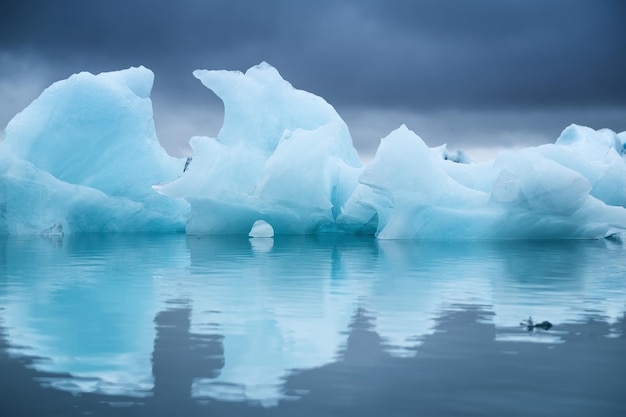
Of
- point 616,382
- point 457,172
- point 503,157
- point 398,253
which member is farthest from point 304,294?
point 457,172

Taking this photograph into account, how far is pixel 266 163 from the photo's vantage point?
21.0 meters

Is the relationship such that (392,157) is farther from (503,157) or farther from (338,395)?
(338,395)

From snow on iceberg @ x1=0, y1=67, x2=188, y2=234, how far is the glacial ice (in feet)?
0.11

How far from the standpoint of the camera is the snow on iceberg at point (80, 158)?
24.0 meters

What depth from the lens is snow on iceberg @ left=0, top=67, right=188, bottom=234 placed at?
78.9 ft

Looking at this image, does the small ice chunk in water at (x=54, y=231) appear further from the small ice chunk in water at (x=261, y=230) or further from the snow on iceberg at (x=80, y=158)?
the small ice chunk in water at (x=261, y=230)

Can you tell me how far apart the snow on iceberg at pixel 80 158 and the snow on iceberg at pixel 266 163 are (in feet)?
10.9

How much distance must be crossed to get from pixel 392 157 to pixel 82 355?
13.9 m

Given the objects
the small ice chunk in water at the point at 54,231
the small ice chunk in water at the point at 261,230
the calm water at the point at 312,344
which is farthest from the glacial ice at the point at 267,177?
the calm water at the point at 312,344

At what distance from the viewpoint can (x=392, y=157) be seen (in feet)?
59.7

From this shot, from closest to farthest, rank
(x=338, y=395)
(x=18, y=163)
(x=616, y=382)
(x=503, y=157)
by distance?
(x=338, y=395), (x=616, y=382), (x=503, y=157), (x=18, y=163)

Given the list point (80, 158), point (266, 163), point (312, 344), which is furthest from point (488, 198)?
point (312, 344)

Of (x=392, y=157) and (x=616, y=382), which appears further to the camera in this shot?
(x=392, y=157)

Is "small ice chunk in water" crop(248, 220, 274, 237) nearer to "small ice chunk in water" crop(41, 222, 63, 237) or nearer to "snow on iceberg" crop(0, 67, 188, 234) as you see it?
"snow on iceberg" crop(0, 67, 188, 234)
